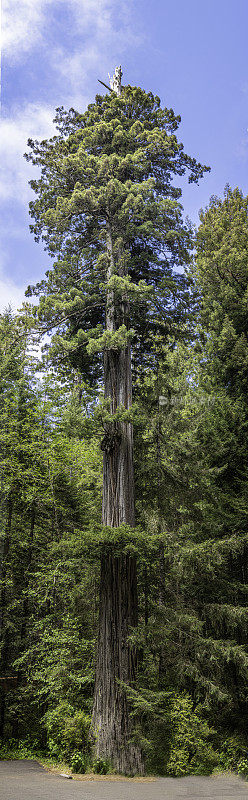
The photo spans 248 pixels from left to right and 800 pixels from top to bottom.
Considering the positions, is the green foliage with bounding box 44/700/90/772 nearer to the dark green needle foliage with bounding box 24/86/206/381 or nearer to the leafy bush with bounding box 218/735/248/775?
the leafy bush with bounding box 218/735/248/775

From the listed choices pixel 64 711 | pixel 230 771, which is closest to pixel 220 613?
pixel 230 771

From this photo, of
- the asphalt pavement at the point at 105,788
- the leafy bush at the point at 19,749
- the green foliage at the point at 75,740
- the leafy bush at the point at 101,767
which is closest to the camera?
the asphalt pavement at the point at 105,788

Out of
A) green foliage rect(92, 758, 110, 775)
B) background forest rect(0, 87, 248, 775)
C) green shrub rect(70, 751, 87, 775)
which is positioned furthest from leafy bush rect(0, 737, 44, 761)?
green foliage rect(92, 758, 110, 775)

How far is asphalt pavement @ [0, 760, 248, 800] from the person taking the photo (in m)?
5.85

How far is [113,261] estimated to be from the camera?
10773mm

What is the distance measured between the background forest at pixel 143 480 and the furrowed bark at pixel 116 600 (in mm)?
239

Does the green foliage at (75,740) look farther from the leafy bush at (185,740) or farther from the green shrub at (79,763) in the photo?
the leafy bush at (185,740)

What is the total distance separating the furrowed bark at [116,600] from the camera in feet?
25.3

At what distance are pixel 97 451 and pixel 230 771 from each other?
804 cm

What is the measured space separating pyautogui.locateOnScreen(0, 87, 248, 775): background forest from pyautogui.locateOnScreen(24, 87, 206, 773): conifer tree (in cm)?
5

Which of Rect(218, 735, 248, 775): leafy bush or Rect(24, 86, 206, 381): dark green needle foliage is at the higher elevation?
Rect(24, 86, 206, 381): dark green needle foliage

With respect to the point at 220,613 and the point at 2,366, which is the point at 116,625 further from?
the point at 2,366

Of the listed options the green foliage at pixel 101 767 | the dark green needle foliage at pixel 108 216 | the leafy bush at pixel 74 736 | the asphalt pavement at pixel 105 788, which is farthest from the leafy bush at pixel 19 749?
the dark green needle foliage at pixel 108 216

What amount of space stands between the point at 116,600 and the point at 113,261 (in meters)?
6.54
